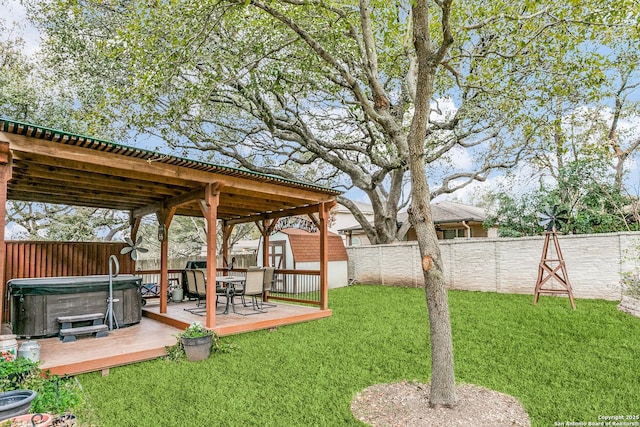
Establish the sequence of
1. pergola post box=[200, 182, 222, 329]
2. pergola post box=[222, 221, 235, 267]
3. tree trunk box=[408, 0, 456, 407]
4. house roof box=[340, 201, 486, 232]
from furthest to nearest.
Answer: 1. house roof box=[340, 201, 486, 232]
2. pergola post box=[222, 221, 235, 267]
3. pergola post box=[200, 182, 222, 329]
4. tree trunk box=[408, 0, 456, 407]

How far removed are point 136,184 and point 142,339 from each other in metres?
2.52

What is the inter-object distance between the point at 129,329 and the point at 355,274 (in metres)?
9.34

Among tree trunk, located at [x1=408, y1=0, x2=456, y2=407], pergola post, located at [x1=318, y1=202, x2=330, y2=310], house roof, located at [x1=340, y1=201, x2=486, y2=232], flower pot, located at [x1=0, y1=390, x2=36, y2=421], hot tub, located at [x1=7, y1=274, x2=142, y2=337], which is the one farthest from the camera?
house roof, located at [x1=340, y1=201, x2=486, y2=232]

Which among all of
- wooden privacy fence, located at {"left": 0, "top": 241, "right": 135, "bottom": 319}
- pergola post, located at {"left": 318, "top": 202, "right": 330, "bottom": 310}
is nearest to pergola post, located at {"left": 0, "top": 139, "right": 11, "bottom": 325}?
wooden privacy fence, located at {"left": 0, "top": 241, "right": 135, "bottom": 319}

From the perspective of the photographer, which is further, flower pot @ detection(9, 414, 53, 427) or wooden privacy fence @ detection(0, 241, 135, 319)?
wooden privacy fence @ detection(0, 241, 135, 319)

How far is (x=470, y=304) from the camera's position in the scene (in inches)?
344

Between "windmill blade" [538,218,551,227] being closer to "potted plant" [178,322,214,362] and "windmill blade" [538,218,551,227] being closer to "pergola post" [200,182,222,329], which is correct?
"pergola post" [200,182,222,329]

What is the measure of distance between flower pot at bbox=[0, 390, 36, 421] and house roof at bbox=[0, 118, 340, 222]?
103 inches

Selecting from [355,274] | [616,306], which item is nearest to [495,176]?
[355,274]

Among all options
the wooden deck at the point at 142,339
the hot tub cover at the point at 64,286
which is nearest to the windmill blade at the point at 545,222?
the wooden deck at the point at 142,339

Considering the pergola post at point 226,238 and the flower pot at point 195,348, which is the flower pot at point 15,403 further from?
the pergola post at point 226,238

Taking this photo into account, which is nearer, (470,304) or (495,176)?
(470,304)

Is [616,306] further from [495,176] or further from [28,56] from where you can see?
[28,56]

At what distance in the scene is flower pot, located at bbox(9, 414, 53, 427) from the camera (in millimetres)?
2469
